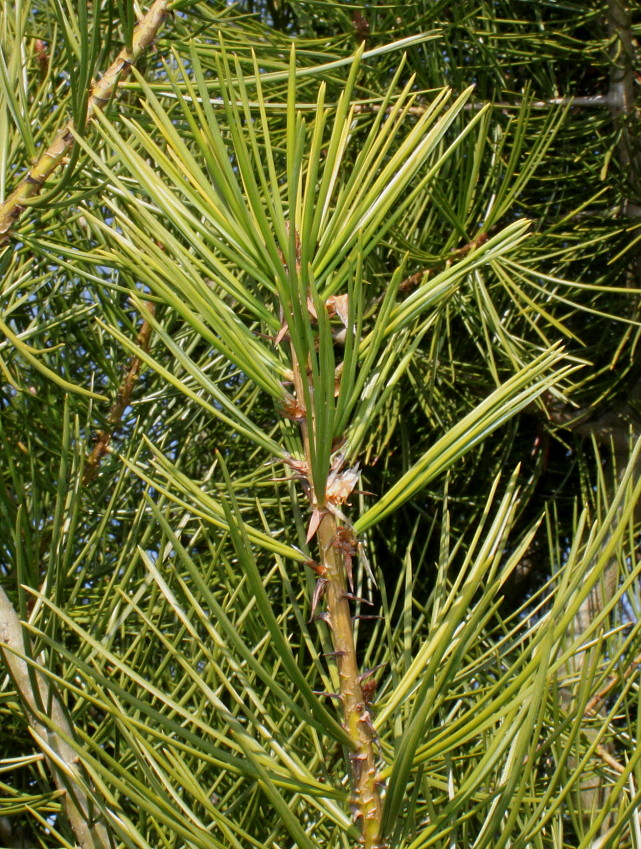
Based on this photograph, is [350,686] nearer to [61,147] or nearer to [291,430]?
[291,430]

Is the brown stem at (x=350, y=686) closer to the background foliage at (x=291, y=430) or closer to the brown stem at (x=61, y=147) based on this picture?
the background foliage at (x=291, y=430)

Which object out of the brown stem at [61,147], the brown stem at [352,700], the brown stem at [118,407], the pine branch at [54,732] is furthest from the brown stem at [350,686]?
the brown stem at [118,407]

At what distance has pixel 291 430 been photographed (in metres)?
0.34

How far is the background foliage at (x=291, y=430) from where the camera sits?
0.27m

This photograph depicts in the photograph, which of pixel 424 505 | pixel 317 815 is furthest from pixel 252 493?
pixel 317 815

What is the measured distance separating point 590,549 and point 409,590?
0.36ft

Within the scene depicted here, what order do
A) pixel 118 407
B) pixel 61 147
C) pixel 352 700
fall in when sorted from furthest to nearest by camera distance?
pixel 118 407
pixel 61 147
pixel 352 700

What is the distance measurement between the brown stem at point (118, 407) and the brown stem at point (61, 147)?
0.21 metres

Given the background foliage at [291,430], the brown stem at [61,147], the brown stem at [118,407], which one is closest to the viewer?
the background foliage at [291,430]

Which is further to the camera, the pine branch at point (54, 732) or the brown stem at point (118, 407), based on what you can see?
the brown stem at point (118, 407)

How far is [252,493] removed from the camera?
0.77m

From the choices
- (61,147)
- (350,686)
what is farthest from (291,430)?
(61,147)

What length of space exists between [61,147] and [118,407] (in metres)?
0.28

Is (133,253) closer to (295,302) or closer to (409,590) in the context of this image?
(295,302)
